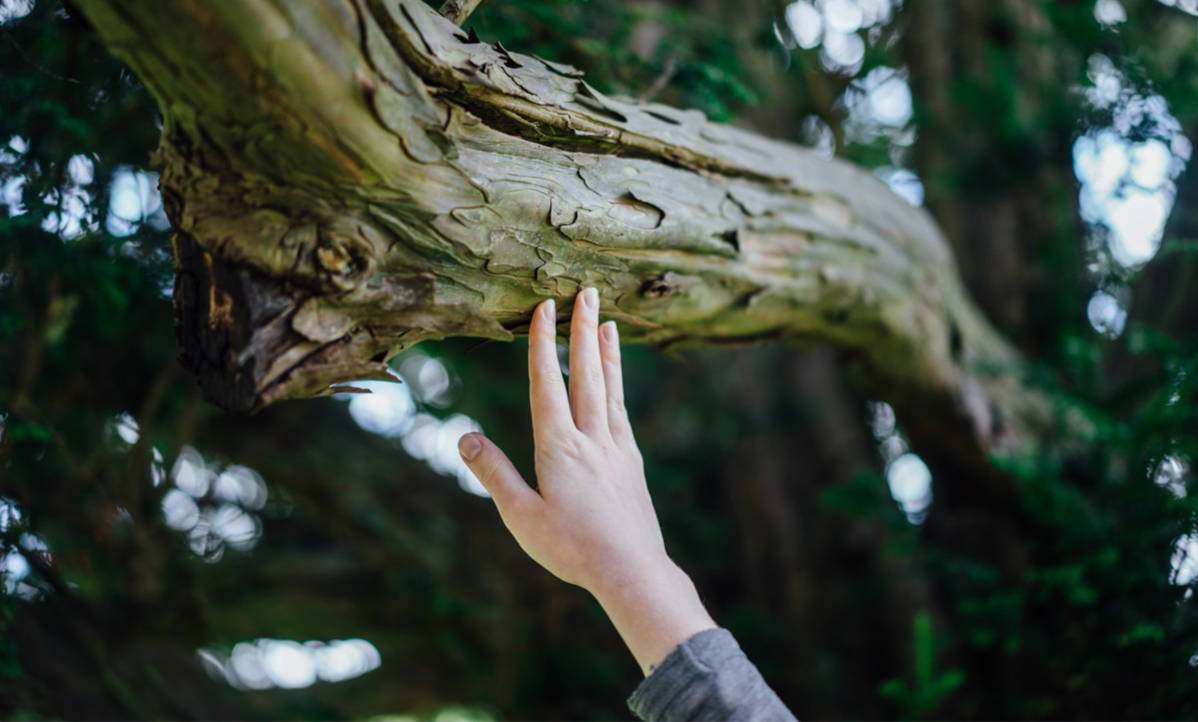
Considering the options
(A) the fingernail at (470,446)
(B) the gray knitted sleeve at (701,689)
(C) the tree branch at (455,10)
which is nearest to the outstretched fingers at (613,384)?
(A) the fingernail at (470,446)

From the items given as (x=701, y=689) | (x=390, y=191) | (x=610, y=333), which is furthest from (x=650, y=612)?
(x=390, y=191)

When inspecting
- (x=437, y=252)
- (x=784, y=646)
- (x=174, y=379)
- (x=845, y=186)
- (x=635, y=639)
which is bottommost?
(x=635, y=639)

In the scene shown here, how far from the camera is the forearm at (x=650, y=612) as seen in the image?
1.29 metres

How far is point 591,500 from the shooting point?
135 cm

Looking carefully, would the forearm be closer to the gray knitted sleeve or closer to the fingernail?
the gray knitted sleeve

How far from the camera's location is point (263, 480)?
12.9ft

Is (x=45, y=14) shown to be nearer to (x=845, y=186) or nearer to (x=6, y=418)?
(x=6, y=418)

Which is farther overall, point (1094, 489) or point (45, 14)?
point (1094, 489)

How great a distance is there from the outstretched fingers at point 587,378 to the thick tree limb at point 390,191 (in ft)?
0.35

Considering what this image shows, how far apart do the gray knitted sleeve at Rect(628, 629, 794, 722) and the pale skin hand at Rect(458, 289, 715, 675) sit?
2cm

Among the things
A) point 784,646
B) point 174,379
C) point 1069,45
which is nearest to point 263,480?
point 174,379

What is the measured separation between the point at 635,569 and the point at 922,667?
4.21 feet

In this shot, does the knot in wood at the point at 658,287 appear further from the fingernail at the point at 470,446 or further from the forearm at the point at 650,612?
the forearm at the point at 650,612

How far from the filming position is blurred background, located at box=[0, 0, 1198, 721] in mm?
2057
